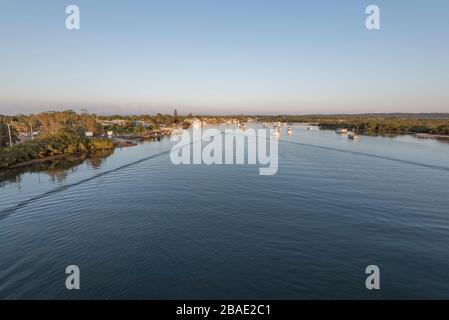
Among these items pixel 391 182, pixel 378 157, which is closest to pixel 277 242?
pixel 391 182

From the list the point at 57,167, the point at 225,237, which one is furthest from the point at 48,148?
the point at 225,237

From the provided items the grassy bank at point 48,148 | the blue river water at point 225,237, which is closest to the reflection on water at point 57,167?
the blue river water at point 225,237

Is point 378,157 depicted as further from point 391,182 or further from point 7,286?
point 7,286

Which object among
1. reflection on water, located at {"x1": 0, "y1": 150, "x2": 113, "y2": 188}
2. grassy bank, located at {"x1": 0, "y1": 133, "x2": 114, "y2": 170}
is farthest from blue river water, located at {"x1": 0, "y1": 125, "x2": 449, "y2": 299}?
grassy bank, located at {"x1": 0, "y1": 133, "x2": 114, "y2": 170}

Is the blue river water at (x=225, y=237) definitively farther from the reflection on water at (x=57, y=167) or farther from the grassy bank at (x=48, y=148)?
the grassy bank at (x=48, y=148)

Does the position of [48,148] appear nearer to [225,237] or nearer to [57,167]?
[57,167]

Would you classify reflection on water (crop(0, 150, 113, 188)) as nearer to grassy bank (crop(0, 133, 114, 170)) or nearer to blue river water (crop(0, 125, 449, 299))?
blue river water (crop(0, 125, 449, 299))
